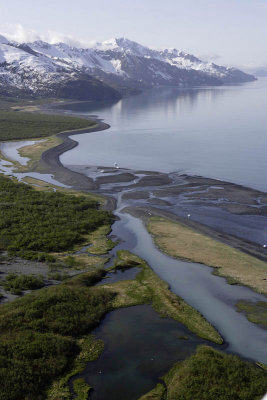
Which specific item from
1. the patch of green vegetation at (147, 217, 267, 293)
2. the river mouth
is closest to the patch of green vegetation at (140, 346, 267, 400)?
the river mouth

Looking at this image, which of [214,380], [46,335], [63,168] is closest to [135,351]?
[214,380]

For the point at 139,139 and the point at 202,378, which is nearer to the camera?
the point at 202,378

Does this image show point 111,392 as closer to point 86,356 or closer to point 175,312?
point 86,356

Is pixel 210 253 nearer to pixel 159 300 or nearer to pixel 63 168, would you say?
pixel 159 300

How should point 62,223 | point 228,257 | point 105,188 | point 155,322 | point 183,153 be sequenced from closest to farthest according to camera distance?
point 155,322 → point 228,257 → point 62,223 → point 105,188 → point 183,153

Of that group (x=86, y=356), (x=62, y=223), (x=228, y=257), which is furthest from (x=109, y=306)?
(x=62, y=223)

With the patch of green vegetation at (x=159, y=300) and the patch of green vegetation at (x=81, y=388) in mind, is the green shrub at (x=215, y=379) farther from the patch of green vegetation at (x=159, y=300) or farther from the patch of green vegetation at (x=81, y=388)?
the patch of green vegetation at (x=81, y=388)

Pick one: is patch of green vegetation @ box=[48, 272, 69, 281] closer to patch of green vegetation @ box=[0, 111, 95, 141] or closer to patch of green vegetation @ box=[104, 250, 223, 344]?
patch of green vegetation @ box=[104, 250, 223, 344]
